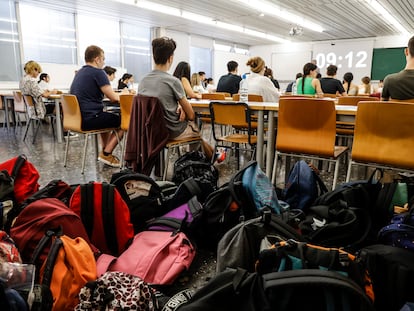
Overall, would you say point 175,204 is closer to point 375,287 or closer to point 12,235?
point 12,235

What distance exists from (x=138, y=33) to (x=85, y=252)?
31.9ft

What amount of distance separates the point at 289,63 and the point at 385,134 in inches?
486

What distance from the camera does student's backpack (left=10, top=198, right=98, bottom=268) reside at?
1.31 meters

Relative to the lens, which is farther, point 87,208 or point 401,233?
point 87,208

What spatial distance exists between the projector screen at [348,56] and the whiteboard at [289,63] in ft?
1.40

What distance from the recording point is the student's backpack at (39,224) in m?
1.31

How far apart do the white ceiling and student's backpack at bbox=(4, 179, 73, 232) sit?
655 centimetres

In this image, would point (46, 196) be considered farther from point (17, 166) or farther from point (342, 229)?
point (342, 229)

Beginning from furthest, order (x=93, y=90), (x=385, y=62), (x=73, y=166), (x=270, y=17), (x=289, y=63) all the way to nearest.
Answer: (x=289, y=63) → (x=385, y=62) → (x=270, y=17) → (x=73, y=166) → (x=93, y=90)

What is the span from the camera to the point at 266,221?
1.29 meters

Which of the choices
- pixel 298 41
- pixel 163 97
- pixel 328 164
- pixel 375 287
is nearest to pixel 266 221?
pixel 375 287

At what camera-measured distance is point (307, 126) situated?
7.53 feet

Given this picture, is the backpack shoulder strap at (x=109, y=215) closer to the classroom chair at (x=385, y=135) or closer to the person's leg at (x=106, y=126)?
the classroom chair at (x=385, y=135)

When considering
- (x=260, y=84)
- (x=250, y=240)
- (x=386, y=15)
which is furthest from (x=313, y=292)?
(x=386, y=15)
